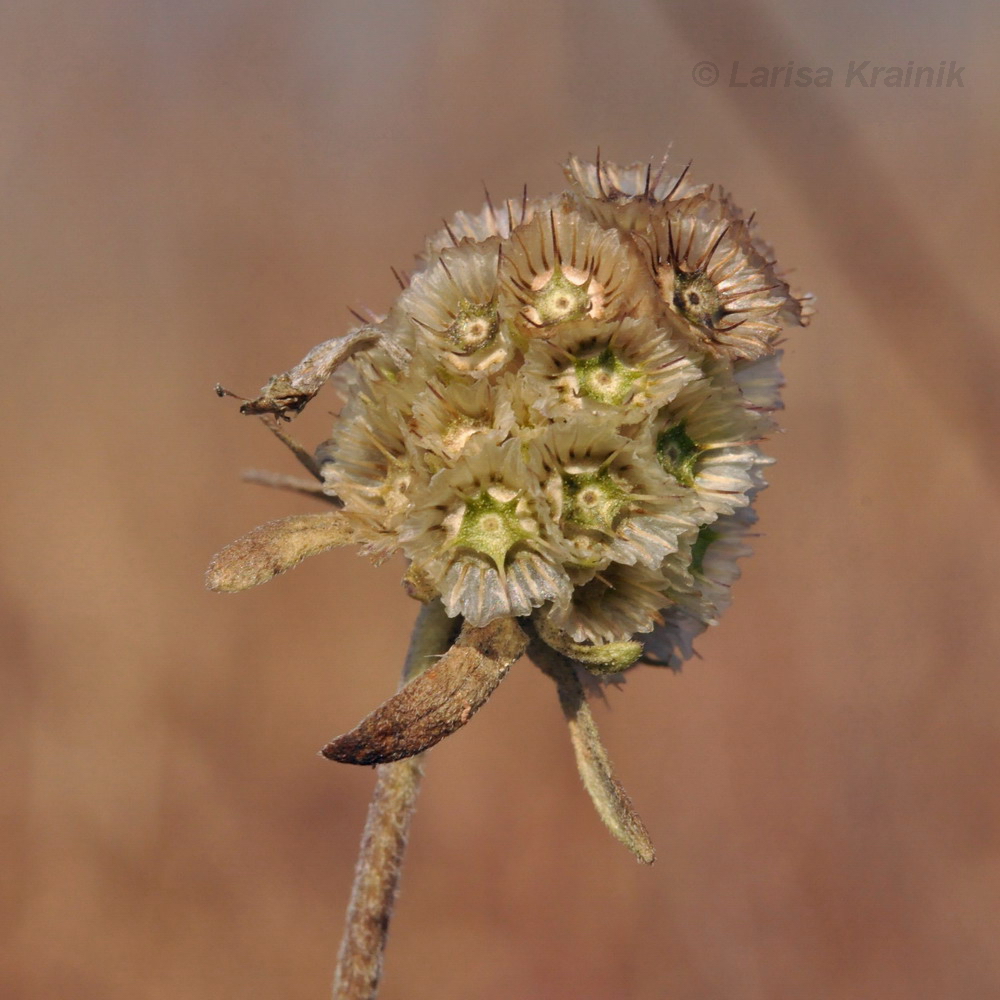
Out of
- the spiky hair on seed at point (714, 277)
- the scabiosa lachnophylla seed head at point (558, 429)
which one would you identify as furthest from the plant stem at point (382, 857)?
the spiky hair on seed at point (714, 277)

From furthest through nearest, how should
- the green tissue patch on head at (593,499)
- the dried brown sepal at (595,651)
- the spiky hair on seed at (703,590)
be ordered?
1. the spiky hair on seed at (703,590)
2. the green tissue patch on head at (593,499)
3. the dried brown sepal at (595,651)

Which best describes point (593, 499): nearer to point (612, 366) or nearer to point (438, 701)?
point (612, 366)

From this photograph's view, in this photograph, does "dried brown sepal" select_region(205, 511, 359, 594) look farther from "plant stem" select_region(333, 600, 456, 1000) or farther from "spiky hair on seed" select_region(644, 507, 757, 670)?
"spiky hair on seed" select_region(644, 507, 757, 670)

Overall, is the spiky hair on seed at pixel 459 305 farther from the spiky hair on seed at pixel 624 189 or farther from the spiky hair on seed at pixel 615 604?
the spiky hair on seed at pixel 615 604

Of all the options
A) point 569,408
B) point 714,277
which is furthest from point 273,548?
point 714,277

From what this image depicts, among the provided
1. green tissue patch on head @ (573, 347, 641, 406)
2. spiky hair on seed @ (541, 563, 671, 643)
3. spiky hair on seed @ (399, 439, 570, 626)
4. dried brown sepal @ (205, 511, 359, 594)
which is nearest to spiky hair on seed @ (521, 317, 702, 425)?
green tissue patch on head @ (573, 347, 641, 406)
